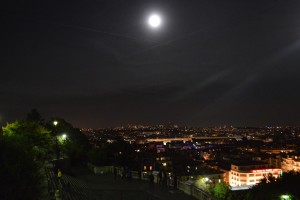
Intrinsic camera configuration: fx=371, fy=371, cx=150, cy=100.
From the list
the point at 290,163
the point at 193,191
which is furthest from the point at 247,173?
the point at 193,191

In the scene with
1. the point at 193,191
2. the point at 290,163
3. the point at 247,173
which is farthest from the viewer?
the point at 290,163

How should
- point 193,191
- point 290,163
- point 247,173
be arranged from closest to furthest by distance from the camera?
point 193,191, point 247,173, point 290,163

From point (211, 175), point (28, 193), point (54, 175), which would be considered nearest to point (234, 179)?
point (211, 175)

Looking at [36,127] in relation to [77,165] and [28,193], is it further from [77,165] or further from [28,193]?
[28,193]

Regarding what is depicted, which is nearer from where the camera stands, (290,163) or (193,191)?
(193,191)

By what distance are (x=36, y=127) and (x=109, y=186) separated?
15250mm

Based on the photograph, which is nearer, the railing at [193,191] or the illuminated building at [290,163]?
the railing at [193,191]

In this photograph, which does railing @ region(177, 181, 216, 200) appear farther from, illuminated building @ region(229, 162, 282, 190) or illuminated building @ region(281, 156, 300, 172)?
illuminated building @ region(281, 156, 300, 172)

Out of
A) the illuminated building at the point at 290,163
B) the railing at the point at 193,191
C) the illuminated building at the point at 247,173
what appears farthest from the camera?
the illuminated building at the point at 290,163

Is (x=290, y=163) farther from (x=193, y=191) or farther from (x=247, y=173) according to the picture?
(x=193, y=191)

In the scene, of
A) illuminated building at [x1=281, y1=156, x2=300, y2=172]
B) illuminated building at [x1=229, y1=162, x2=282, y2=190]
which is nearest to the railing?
illuminated building at [x1=229, y1=162, x2=282, y2=190]

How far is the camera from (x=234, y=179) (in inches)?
4486

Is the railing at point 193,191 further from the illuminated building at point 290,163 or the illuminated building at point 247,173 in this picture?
the illuminated building at point 290,163

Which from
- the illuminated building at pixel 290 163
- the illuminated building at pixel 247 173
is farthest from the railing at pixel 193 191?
the illuminated building at pixel 290 163
